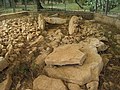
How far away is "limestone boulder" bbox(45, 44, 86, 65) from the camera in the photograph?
9.02 ft

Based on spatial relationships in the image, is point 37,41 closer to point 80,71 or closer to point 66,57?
point 66,57

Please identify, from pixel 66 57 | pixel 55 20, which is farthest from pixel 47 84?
pixel 55 20

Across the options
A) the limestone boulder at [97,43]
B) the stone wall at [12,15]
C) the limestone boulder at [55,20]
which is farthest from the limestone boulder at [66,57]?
the stone wall at [12,15]

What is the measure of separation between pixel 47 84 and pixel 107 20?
195 centimetres

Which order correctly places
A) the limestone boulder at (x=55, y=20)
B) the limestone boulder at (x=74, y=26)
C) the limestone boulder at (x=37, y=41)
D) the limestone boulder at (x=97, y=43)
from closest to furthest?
1. the limestone boulder at (x=97, y=43)
2. the limestone boulder at (x=37, y=41)
3. the limestone boulder at (x=74, y=26)
4. the limestone boulder at (x=55, y=20)

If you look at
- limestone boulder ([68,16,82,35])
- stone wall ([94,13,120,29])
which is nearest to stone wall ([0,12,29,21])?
limestone boulder ([68,16,82,35])

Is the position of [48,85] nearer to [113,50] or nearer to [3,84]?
[3,84]

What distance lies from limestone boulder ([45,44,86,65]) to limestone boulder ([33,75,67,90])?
215 millimetres

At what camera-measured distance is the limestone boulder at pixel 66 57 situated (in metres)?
2.75

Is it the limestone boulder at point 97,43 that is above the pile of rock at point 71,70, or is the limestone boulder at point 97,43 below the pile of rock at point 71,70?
above

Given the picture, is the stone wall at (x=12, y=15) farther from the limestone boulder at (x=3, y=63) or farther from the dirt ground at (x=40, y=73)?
the limestone boulder at (x=3, y=63)

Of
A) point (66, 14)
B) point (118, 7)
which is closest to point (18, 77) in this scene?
point (66, 14)

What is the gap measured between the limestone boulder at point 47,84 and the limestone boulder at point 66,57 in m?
0.22

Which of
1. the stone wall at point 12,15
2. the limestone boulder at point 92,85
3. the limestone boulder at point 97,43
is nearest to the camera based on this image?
the limestone boulder at point 92,85
